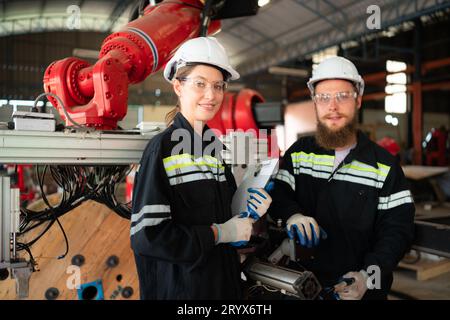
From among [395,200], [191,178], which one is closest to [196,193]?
[191,178]

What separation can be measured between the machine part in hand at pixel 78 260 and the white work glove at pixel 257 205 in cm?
152

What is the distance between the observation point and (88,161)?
1.67m

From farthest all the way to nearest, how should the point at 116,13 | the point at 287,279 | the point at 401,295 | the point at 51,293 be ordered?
the point at 116,13
the point at 401,295
the point at 51,293
the point at 287,279

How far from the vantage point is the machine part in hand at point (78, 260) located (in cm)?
257

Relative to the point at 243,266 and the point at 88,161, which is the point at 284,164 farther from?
the point at 88,161

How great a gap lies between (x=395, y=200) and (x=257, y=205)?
602 millimetres

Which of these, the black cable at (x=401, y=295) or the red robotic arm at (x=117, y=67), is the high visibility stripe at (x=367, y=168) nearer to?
the red robotic arm at (x=117, y=67)

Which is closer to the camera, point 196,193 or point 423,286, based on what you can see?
point 196,193

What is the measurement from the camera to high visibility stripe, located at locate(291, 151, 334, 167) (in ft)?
5.95

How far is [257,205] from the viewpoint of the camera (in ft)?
4.88

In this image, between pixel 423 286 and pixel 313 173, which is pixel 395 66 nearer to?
pixel 423 286

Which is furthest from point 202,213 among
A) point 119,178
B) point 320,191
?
point 119,178

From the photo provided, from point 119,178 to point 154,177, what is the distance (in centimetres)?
79
